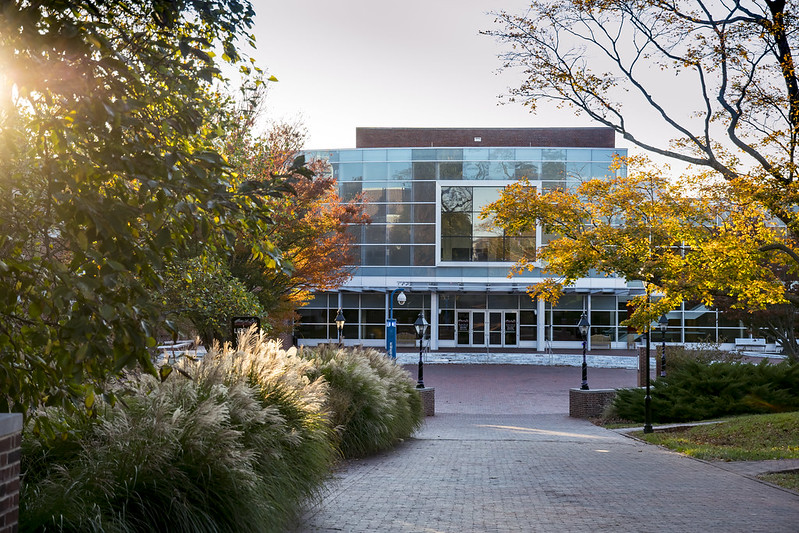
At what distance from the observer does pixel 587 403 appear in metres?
24.4

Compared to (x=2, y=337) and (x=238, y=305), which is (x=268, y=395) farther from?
(x=238, y=305)

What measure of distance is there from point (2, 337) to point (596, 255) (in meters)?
13.2

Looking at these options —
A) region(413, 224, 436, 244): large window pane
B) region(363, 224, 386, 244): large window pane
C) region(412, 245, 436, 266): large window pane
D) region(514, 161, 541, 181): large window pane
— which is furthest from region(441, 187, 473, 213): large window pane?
region(363, 224, 386, 244): large window pane

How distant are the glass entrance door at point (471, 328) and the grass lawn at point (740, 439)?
35.0m

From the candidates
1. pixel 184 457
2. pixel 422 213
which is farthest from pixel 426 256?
pixel 184 457

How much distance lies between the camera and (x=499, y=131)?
225 feet

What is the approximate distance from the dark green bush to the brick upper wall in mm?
45915

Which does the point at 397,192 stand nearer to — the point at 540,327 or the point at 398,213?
the point at 398,213

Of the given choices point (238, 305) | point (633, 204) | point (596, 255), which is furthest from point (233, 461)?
point (633, 204)

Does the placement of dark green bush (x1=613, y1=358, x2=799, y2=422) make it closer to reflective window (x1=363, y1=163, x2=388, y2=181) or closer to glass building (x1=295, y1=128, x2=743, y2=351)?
glass building (x1=295, y1=128, x2=743, y2=351)

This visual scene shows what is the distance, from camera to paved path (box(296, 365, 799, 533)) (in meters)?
7.51

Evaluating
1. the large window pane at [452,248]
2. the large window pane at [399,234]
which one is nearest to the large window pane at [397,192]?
the large window pane at [399,234]

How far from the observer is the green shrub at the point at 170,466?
5262 millimetres

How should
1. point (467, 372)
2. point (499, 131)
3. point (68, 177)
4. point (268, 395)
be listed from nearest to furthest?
point (68, 177), point (268, 395), point (467, 372), point (499, 131)
